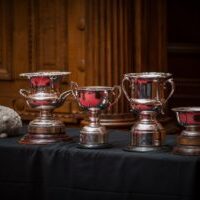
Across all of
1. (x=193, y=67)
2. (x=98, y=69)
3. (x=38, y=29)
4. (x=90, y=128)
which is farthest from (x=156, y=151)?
(x=193, y=67)

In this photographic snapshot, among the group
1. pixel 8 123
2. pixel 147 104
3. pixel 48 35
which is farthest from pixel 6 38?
pixel 147 104

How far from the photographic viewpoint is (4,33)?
4.83 meters

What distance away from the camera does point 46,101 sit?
8.86 ft

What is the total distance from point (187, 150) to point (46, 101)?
2.13 feet

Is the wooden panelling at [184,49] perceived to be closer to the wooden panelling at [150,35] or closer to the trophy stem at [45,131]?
the wooden panelling at [150,35]

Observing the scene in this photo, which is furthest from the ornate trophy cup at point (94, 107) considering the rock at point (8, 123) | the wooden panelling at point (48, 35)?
the wooden panelling at point (48, 35)

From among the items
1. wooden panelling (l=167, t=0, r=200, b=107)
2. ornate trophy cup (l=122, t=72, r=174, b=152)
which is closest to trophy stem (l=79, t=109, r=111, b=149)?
ornate trophy cup (l=122, t=72, r=174, b=152)

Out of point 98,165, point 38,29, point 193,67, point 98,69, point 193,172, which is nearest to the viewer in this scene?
point 193,172

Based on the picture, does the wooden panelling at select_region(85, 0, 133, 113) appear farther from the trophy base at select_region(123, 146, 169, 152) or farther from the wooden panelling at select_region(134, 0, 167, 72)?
the trophy base at select_region(123, 146, 169, 152)

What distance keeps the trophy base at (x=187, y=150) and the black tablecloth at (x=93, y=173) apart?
3 centimetres

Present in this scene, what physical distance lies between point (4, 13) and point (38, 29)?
312 mm

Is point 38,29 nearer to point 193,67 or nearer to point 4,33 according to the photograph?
point 4,33

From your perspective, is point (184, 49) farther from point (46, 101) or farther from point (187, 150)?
point (187, 150)

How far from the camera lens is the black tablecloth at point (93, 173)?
225cm
